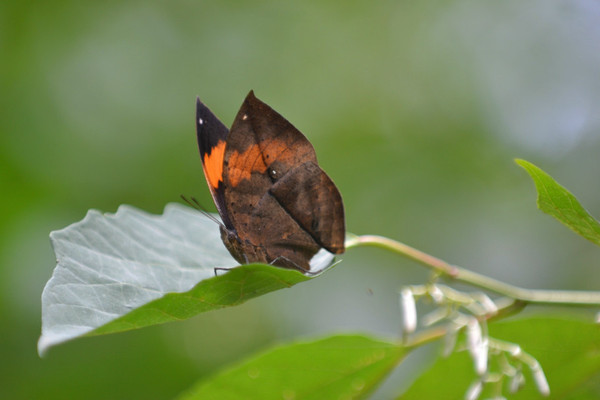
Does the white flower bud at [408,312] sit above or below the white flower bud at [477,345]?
above

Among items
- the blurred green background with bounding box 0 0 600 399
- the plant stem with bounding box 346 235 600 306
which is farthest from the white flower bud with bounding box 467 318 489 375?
the blurred green background with bounding box 0 0 600 399

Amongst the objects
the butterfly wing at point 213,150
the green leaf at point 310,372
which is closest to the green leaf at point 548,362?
the green leaf at point 310,372

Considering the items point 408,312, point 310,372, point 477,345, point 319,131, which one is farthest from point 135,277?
point 319,131

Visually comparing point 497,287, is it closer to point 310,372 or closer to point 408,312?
point 408,312

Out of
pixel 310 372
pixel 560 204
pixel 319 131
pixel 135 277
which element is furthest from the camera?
pixel 319 131

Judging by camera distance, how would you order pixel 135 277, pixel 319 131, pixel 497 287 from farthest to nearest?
pixel 319 131
pixel 497 287
pixel 135 277

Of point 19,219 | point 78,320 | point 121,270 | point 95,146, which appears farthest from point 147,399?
point 78,320

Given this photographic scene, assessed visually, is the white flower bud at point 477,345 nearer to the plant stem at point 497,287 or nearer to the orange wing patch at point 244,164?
the plant stem at point 497,287
